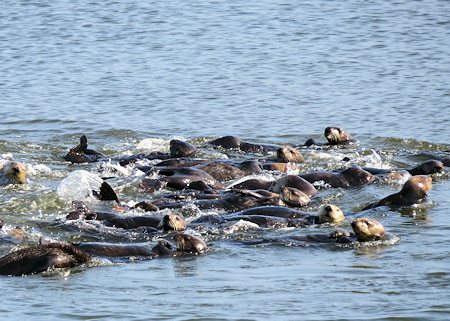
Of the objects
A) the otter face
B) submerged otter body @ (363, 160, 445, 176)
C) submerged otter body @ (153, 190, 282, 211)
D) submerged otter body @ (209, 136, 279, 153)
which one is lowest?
submerged otter body @ (209, 136, 279, 153)

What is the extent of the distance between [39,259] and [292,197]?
3458 millimetres

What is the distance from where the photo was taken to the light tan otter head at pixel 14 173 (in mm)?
12703

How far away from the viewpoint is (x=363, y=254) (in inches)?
387

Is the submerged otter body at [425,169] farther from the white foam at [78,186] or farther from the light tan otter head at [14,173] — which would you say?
the light tan otter head at [14,173]

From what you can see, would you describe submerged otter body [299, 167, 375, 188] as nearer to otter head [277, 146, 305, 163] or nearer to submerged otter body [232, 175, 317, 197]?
submerged otter body [232, 175, 317, 197]

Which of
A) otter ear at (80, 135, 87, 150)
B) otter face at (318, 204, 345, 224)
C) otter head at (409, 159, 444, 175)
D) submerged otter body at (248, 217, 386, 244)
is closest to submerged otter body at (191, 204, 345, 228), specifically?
otter face at (318, 204, 345, 224)

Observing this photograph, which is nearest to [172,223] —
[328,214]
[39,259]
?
[328,214]

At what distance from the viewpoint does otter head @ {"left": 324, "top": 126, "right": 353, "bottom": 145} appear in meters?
15.1

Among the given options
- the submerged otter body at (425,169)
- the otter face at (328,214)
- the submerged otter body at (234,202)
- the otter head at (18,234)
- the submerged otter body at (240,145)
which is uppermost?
the otter head at (18,234)

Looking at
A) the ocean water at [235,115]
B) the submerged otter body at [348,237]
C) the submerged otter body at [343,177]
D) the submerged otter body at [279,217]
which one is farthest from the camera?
the submerged otter body at [343,177]

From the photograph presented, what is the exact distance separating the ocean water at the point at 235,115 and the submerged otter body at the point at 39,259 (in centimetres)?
13

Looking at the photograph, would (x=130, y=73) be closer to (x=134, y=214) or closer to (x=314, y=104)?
(x=314, y=104)

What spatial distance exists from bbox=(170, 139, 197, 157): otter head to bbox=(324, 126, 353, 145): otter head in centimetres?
191

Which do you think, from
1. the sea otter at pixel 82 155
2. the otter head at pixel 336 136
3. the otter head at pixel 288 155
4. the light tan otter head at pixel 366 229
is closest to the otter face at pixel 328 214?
the light tan otter head at pixel 366 229
